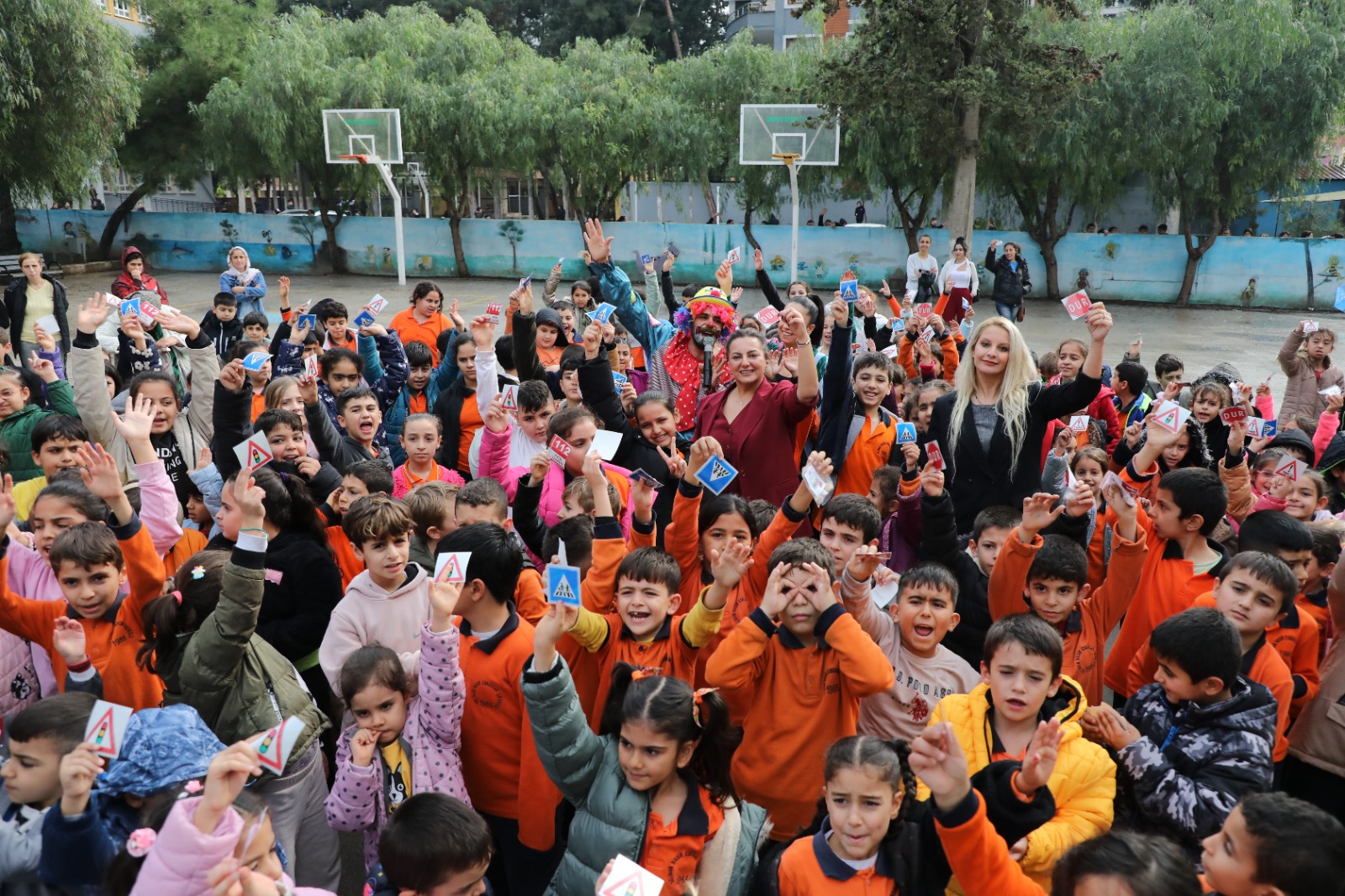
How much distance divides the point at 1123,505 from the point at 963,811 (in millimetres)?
1662

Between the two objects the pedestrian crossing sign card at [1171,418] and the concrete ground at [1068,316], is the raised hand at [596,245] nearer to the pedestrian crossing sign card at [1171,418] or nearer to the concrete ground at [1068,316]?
the pedestrian crossing sign card at [1171,418]

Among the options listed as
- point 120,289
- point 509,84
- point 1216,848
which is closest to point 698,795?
point 1216,848

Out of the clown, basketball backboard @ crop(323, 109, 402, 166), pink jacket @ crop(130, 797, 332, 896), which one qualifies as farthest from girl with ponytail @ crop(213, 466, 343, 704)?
basketball backboard @ crop(323, 109, 402, 166)

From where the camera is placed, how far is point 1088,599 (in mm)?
3586

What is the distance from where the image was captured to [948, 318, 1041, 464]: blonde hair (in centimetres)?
420

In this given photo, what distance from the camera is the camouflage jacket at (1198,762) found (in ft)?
7.84

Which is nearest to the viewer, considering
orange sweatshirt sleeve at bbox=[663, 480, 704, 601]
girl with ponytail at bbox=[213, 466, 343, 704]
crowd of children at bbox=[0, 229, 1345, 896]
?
crowd of children at bbox=[0, 229, 1345, 896]

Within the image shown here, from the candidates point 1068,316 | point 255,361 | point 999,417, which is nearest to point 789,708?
point 999,417

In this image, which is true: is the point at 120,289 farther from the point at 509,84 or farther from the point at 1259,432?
the point at 509,84

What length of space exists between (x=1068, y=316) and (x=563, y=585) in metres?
19.9

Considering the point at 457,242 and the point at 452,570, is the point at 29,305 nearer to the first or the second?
the point at 452,570

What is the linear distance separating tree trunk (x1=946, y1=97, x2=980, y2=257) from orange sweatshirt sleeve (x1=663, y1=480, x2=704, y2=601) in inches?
598

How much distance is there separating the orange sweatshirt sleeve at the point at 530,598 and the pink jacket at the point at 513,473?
2.58 feet

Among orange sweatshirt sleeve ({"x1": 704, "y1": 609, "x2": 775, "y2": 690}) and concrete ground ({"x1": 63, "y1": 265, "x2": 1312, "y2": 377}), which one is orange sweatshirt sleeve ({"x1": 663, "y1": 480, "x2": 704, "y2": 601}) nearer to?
orange sweatshirt sleeve ({"x1": 704, "y1": 609, "x2": 775, "y2": 690})
